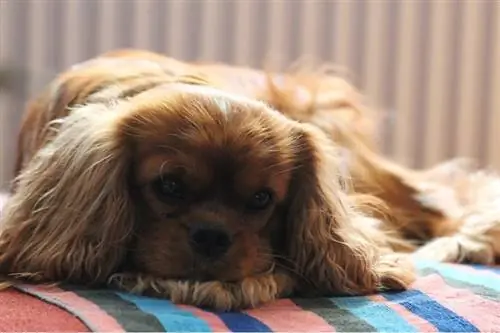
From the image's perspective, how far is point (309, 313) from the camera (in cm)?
158

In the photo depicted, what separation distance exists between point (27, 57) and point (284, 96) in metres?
1.35

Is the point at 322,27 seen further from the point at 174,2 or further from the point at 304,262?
the point at 304,262

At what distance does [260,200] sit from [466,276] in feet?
1.38

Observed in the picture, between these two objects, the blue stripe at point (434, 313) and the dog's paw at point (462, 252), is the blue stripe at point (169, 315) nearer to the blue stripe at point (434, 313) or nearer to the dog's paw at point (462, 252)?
the blue stripe at point (434, 313)

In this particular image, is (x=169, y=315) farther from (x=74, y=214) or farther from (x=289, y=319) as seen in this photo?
(x=74, y=214)

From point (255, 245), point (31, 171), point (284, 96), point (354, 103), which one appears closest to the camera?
point (255, 245)

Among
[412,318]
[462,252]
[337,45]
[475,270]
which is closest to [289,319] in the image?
[412,318]

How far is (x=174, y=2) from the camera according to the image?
11.2ft

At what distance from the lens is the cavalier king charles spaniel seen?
5.48ft

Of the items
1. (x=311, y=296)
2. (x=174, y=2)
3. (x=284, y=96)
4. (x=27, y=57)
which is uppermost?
(x=174, y=2)

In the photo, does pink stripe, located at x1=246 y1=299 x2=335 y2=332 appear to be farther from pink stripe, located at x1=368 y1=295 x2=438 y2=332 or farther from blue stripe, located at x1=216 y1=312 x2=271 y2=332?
pink stripe, located at x1=368 y1=295 x2=438 y2=332

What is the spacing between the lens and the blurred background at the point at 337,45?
337 centimetres

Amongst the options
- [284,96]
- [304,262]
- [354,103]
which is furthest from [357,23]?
[304,262]

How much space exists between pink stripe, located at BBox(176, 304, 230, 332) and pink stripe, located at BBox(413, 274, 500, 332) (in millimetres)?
372
